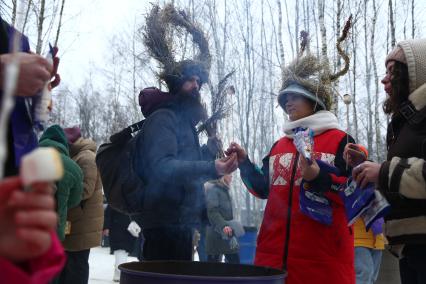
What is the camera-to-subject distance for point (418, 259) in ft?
6.55

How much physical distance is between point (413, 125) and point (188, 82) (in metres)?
1.35

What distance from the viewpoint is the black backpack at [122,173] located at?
2561mm

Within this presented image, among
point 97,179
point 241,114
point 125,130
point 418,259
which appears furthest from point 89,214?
point 241,114

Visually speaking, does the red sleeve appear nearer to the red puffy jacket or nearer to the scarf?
the red puffy jacket

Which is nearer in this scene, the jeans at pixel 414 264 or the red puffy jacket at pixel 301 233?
the jeans at pixel 414 264

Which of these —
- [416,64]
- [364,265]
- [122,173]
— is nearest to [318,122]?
[416,64]

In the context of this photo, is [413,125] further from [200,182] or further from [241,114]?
[241,114]

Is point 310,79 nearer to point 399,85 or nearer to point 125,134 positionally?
point 399,85

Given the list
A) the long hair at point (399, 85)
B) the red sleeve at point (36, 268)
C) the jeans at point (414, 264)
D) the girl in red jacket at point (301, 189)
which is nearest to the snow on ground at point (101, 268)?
the girl in red jacket at point (301, 189)

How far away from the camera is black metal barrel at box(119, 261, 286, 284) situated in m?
1.81

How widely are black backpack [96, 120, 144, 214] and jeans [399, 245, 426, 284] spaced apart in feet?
4.64

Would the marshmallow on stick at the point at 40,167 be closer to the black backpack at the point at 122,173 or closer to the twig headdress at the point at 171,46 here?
the black backpack at the point at 122,173

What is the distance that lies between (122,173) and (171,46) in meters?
0.95

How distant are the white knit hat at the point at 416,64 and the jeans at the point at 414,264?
775 mm
